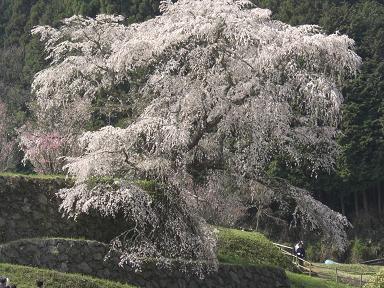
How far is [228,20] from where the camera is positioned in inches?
509

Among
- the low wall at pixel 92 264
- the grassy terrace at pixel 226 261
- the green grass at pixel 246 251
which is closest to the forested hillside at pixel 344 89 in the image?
the green grass at pixel 246 251

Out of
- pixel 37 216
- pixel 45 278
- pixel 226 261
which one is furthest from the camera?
pixel 226 261

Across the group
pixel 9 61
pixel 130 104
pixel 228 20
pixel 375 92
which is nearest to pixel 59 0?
pixel 9 61

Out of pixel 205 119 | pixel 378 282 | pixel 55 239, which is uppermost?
pixel 205 119

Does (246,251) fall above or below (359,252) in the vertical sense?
above

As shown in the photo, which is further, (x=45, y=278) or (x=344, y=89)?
(x=344, y=89)

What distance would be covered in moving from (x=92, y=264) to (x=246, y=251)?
5.20 metres

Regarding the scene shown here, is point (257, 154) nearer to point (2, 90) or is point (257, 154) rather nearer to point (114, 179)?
point (114, 179)

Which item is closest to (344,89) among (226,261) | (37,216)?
(226,261)

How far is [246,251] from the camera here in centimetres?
1581

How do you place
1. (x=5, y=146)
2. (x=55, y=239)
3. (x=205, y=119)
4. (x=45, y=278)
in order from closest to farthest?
(x=45, y=278), (x=55, y=239), (x=205, y=119), (x=5, y=146)

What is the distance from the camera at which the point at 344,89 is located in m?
38.2

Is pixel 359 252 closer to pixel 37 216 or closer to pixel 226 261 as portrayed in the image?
pixel 226 261

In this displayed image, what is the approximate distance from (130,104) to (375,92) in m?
25.8
